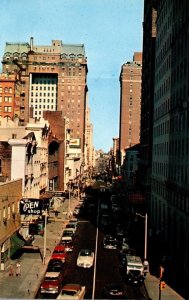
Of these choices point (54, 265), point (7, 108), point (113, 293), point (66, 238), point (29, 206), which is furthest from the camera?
point (7, 108)

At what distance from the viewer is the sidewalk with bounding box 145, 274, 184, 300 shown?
36531 mm

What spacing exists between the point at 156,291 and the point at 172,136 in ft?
91.4

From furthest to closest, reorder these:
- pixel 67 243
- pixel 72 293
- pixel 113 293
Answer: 1. pixel 67 243
2. pixel 113 293
3. pixel 72 293

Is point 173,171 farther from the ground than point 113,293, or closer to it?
farther from the ground

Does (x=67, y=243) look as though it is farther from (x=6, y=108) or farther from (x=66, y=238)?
(x=6, y=108)

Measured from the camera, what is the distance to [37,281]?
39.7m

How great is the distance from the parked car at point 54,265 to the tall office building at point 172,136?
34.4 ft

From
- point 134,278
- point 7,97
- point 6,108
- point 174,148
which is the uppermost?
point 7,97

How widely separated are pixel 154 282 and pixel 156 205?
36942 millimetres

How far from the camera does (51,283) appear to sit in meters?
37.1

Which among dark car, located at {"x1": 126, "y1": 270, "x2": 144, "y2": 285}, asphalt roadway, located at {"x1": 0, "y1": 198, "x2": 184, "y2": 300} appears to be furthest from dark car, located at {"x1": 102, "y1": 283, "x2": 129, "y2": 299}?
dark car, located at {"x1": 126, "y1": 270, "x2": 144, "y2": 285}

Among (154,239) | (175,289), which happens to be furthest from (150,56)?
(175,289)

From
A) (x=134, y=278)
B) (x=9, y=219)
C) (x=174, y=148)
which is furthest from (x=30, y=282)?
(x=174, y=148)

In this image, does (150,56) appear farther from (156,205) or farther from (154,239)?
(154,239)
